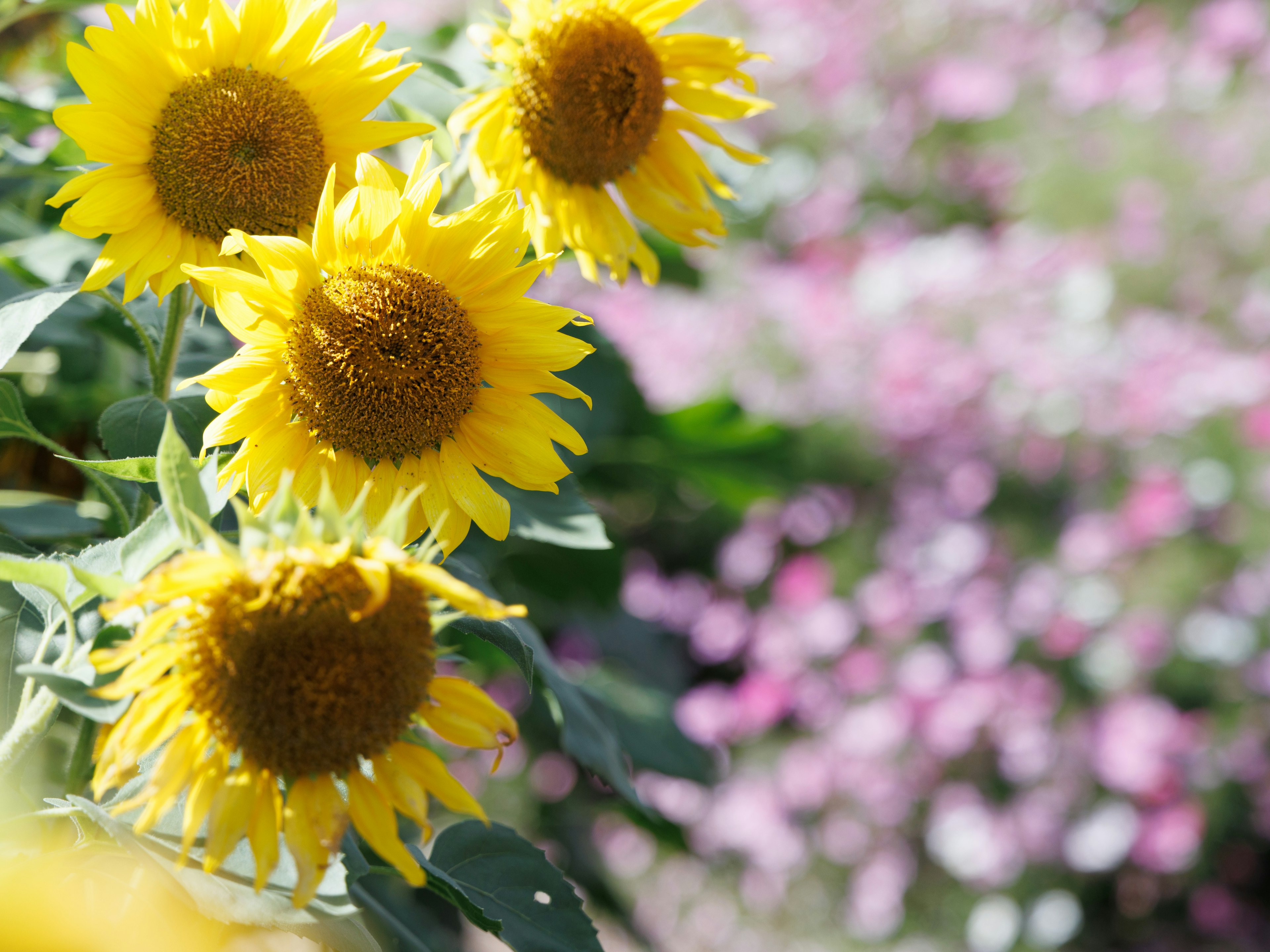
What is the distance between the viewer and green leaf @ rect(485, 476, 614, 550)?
23.3 inches

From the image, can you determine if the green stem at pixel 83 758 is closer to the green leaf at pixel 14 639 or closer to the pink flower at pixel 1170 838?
the green leaf at pixel 14 639

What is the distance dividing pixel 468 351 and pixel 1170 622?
1.65 metres

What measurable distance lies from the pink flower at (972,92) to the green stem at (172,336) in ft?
7.97

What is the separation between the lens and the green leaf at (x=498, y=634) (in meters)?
0.42

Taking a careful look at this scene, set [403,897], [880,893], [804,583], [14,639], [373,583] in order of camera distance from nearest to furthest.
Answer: [373,583], [14,639], [403,897], [880,893], [804,583]

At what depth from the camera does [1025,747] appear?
1736mm

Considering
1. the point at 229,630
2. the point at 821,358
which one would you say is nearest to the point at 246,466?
the point at 229,630

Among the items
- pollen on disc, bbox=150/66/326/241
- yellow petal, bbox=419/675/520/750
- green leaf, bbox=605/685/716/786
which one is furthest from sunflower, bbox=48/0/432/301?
green leaf, bbox=605/685/716/786

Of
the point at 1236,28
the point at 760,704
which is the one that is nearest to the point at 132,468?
the point at 760,704

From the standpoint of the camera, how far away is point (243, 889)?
0.39 metres

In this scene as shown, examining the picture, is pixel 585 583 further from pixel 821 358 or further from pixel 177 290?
pixel 821 358

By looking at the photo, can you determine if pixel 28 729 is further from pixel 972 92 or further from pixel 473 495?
pixel 972 92

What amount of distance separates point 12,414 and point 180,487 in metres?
0.21

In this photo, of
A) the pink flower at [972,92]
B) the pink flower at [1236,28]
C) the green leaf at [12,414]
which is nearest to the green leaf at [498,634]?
the green leaf at [12,414]
